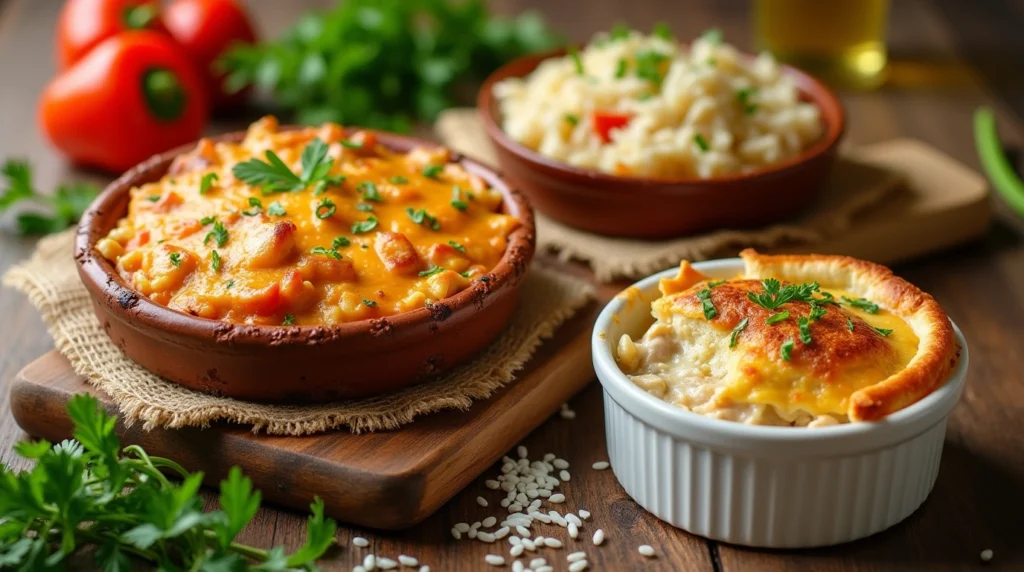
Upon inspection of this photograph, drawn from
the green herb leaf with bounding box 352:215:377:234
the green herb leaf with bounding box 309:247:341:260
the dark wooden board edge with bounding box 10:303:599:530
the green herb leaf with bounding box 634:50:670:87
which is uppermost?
the green herb leaf with bounding box 309:247:341:260

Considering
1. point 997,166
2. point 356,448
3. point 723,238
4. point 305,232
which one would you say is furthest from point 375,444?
point 997,166

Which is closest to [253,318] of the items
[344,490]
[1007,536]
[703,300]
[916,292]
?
[344,490]

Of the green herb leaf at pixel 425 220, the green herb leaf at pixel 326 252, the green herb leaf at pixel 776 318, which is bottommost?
the green herb leaf at pixel 776 318

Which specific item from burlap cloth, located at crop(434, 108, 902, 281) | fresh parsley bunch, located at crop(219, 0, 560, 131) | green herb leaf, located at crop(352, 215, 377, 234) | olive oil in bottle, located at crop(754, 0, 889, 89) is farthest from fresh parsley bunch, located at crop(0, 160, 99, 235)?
olive oil in bottle, located at crop(754, 0, 889, 89)

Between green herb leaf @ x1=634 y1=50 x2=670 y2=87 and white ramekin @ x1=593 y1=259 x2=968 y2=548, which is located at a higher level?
green herb leaf @ x1=634 y1=50 x2=670 y2=87

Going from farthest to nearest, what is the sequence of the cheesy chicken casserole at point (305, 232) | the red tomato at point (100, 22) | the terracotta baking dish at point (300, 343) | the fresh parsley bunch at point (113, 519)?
the red tomato at point (100, 22) → the cheesy chicken casserole at point (305, 232) → the terracotta baking dish at point (300, 343) → the fresh parsley bunch at point (113, 519)

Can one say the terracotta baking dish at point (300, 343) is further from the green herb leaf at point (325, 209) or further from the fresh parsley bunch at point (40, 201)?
the fresh parsley bunch at point (40, 201)

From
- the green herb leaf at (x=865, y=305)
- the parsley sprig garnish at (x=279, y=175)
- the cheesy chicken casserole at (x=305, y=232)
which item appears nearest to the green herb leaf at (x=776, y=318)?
the green herb leaf at (x=865, y=305)

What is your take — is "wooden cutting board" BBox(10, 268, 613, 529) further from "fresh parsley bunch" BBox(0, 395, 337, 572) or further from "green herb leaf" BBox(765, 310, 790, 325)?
"green herb leaf" BBox(765, 310, 790, 325)

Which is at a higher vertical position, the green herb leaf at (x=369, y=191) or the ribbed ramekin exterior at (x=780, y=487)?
the green herb leaf at (x=369, y=191)

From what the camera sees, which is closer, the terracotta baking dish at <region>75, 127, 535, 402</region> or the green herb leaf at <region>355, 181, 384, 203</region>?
the terracotta baking dish at <region>75, 127, 535, 402</region>
